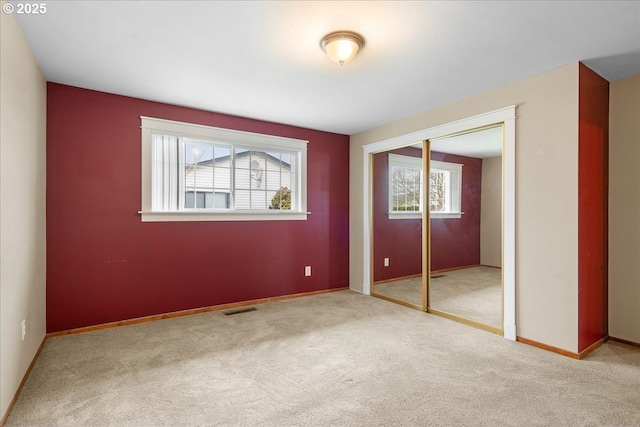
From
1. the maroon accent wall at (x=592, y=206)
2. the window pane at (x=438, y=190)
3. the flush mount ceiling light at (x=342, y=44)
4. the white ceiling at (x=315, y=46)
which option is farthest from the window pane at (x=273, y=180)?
the maroon accent wall at (x=592, y=206)

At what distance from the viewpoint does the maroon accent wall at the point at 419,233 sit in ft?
12.1

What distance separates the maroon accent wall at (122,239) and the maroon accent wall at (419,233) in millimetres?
1332

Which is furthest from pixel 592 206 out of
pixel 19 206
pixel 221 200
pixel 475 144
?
pixel 19 206

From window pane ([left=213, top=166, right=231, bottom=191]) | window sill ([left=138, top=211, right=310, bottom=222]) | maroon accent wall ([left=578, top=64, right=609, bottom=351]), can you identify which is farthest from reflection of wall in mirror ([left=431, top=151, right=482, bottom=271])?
window pane ([left=213, top=166, right=231, bottom=191])

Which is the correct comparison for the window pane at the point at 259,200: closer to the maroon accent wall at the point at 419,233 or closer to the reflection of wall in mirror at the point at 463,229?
the maroon accent wall at the point at 419,233

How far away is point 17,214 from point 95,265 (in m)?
1.27

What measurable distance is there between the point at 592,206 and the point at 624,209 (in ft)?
1.44

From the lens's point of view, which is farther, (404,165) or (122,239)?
(404,165)

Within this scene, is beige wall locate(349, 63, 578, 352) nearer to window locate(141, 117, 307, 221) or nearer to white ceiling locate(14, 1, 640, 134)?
white ceiling locate(14, 1, 640, 134)

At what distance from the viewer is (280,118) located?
13.9 feet

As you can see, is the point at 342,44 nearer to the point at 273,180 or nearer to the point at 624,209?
the point at 273,180

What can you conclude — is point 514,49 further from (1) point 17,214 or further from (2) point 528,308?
(1) point 17,214

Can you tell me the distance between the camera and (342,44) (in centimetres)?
226

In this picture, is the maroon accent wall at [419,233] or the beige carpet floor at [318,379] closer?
the beige carpet floor at [318,379]
